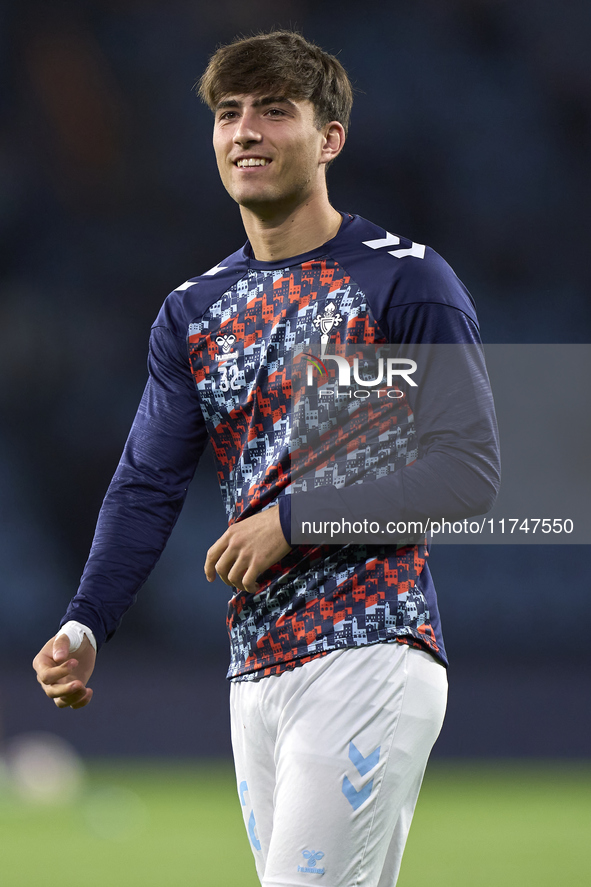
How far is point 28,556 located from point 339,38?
16.4 feet

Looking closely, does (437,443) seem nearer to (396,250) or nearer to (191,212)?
(396,250)

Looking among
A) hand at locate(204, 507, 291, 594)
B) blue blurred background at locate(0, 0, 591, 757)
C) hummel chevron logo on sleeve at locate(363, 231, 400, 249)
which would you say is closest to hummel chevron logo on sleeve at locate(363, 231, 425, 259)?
hummel chevron logo on sleeve at locate(363, 231, 400, 249)

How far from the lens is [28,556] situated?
8875 millimetres

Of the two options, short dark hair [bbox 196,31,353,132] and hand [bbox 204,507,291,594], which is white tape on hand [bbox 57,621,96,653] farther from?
short dark hair [bbox 196,31,353,132]

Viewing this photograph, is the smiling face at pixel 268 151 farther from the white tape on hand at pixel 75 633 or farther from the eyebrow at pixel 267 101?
the white tape on hand at pixel 75 633

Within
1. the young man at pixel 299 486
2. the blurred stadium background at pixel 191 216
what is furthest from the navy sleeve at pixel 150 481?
the blurred stadium background at pixel 191 216

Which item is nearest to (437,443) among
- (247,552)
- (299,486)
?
(299,486)

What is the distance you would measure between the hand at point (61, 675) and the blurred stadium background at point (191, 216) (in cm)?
666

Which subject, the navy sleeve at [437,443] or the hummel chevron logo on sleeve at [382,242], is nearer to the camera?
the navy sleeve at [437,443]

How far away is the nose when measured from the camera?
6.24 ft

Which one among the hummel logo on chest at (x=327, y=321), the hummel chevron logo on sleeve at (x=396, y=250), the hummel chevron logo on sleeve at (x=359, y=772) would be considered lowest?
the hummel chevron logo on sleeve at (x=359, y=772)

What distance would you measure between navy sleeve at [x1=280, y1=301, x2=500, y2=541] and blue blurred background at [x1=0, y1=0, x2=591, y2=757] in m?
7.02

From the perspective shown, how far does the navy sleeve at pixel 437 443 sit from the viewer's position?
1.67m

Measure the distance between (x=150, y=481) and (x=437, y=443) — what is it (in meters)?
0.60
